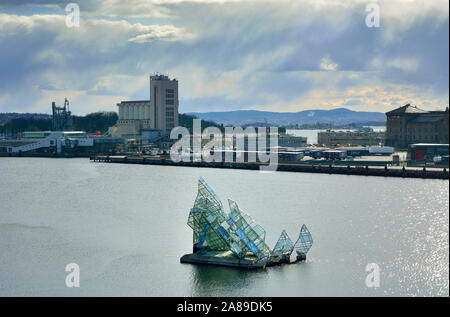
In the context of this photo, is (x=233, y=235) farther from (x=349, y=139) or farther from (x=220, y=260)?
(x=349, y=139)

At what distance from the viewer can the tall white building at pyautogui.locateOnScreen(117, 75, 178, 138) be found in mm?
59438

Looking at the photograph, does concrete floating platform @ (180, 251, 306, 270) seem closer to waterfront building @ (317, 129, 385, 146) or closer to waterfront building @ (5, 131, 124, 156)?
waterfront building @ (5, 131, 124, 156)

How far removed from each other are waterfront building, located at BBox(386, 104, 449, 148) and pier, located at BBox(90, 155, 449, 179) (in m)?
12.3

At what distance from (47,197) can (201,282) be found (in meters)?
12.9

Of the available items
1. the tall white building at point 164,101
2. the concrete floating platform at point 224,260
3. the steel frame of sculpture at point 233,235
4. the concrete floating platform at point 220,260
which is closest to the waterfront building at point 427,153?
the steel frame of sculpture at point 233,235

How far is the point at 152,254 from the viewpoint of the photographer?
14.4 meters

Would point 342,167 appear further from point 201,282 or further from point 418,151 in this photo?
point 201,282

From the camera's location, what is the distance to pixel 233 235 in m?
13.4

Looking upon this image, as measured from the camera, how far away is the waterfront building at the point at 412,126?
46719 millimetres

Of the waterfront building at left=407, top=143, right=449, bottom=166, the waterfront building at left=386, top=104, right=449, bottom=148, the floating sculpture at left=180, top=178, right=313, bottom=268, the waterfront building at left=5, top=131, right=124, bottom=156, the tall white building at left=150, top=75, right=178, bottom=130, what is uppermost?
the tall white building at left=150, top=75, right=178, bottom=130

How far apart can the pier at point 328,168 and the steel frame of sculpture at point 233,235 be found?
18.3 m

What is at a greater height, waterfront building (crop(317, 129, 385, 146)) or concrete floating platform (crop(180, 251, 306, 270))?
Answer: waterfront building (crop(317, 129, 385, 146))

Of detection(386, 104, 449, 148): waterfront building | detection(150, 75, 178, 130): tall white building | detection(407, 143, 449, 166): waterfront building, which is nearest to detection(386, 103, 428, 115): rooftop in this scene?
detection(386, 104, 449, 148): waterfront building
